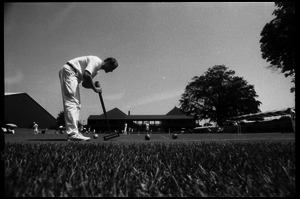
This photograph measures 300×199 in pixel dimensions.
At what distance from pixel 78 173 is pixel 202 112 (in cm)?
4750

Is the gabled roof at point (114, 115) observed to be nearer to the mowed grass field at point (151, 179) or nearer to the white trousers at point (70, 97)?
the white trousers at point (70, 97)

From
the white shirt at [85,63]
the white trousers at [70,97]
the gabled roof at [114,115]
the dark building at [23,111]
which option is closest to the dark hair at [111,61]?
the white shirt at [85,63]

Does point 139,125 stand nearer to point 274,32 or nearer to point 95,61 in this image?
point 274,32

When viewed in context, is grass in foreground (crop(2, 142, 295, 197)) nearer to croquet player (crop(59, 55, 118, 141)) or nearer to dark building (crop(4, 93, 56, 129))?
croquet player (crop(59, 55, 118, 141))

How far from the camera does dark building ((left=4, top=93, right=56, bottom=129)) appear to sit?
40.3 m

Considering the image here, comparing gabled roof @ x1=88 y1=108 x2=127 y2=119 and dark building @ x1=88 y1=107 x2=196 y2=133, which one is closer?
dark building @ x1=88 y1=107 x2=196 y2=133

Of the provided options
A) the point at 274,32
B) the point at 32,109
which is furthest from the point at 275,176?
the point at 32,109

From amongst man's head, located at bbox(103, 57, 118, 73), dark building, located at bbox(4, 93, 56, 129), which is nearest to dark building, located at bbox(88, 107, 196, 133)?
dark building, located at bbox(4, 93, 56, 129)

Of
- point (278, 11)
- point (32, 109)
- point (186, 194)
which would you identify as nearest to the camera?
point (186, 194)

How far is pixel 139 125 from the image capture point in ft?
210

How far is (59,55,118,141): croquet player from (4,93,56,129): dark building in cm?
3984

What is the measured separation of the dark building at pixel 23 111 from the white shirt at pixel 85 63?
39.9 metres

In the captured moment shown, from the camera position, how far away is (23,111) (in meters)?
43.4

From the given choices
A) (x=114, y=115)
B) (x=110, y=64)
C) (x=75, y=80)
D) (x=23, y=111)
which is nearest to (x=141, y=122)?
(x=114, y=115)
